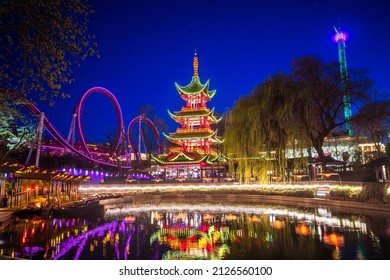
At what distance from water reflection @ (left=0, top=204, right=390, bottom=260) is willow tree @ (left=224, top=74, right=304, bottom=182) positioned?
5135 millimetres

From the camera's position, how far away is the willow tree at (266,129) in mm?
18284

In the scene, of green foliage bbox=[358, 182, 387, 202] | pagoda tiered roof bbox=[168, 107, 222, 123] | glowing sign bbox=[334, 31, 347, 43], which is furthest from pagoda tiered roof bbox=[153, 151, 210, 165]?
glowing sign bbox=[334, 31, 347, 43]

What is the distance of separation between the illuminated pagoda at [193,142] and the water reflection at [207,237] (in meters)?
18.1

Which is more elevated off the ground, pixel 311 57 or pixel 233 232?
pixel 311 57

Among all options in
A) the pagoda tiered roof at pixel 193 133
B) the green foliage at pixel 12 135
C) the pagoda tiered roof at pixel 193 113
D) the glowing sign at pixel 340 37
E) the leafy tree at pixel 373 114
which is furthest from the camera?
the glowing sign at pixel 340 37

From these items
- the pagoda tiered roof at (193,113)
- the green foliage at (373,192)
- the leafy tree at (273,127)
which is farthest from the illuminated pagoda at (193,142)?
the green foliage at (373,192)

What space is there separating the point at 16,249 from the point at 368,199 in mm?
13658

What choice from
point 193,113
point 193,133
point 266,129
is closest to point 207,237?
point 266,129

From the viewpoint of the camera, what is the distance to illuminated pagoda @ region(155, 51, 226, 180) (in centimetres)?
3238

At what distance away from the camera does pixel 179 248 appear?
8414 millimetres

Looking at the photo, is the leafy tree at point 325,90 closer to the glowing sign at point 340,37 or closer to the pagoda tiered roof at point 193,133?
the pagoda tiered roof at point 193,133

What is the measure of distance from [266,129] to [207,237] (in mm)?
10435

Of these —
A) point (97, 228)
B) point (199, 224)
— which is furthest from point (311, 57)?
point (97, 228)

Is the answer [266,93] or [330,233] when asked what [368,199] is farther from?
[266,93]
